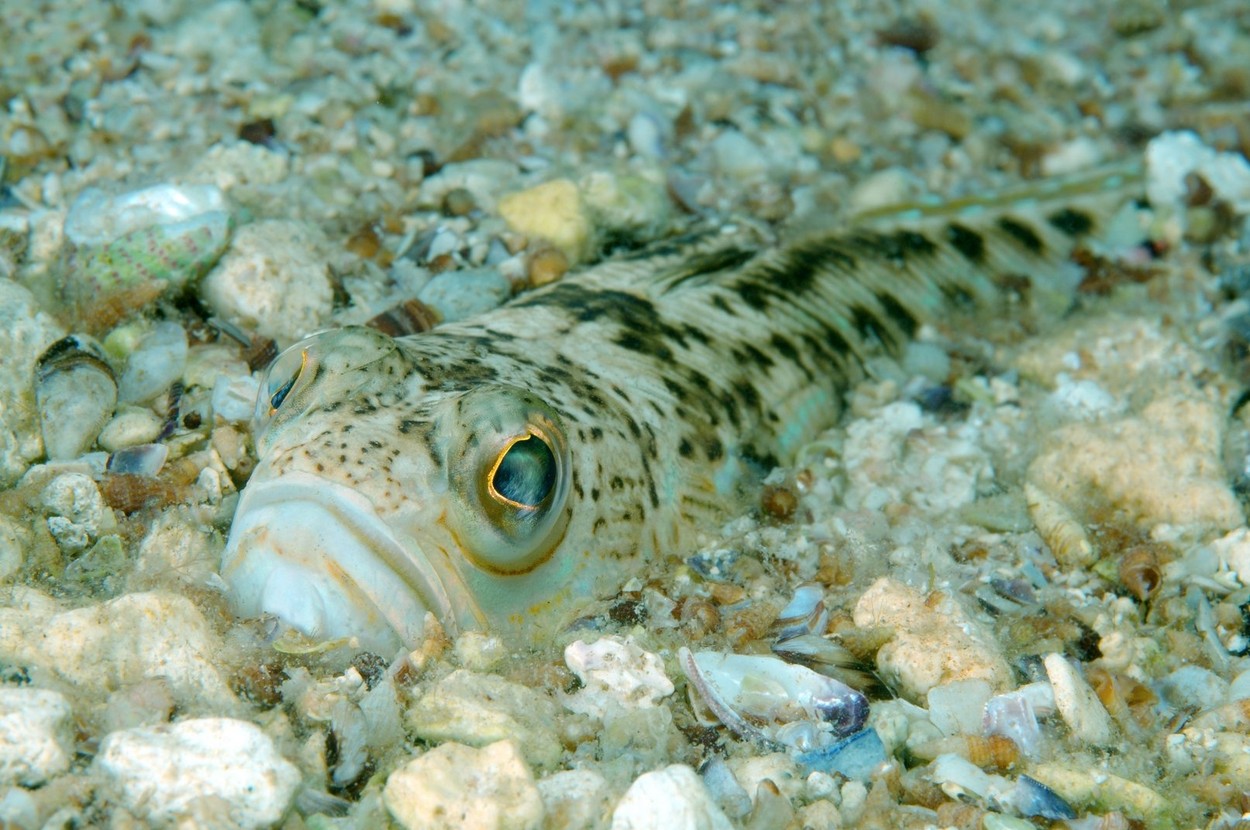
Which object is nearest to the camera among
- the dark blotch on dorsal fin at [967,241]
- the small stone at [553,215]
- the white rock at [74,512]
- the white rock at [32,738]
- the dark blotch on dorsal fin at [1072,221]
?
the white rock at [32,738]

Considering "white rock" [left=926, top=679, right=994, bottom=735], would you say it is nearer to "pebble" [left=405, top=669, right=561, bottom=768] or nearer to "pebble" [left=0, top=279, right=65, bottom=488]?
"pebble" [left=405, top=669, right=561, bottom=768]

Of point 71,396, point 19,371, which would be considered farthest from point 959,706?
point 19,371

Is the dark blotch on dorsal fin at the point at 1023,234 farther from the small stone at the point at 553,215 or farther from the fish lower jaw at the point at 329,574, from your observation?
the fish lower jaw at the point at 329,574

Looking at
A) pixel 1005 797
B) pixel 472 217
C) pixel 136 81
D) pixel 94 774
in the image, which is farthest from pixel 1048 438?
pixel 136 81

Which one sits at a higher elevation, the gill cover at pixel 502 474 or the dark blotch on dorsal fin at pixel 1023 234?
the dark blotch on dorsal fin at pixel 1023 234

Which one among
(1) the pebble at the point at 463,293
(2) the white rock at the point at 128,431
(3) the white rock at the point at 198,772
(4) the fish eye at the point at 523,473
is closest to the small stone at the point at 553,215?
(1) the pebble at the point at 463,293

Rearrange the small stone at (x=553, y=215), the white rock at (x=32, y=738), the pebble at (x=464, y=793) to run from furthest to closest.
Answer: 1. the small stone at (x=553, y=215)
2. the pebble at (x=464, y=793)
3. the white rock at (x=32, y=738)

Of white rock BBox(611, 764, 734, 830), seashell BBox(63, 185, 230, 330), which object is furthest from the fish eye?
seashell BBox(63, 185, 230, 330)
